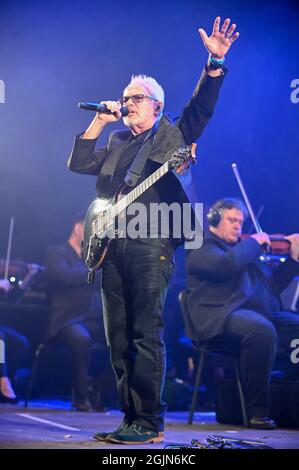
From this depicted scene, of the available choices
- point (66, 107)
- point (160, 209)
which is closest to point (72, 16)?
point (66, 107)

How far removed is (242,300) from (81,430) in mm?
1297

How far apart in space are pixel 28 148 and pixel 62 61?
87cm

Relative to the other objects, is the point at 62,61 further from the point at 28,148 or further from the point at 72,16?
the point at 28,148

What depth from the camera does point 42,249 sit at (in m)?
7.20

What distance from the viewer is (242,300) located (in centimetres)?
461

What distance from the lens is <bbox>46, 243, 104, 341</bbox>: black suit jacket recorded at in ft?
18.6

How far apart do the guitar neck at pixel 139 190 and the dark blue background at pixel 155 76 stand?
2561mm

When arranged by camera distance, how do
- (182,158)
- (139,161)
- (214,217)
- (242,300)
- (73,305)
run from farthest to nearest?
(73,305) < (214,217) < (242,300) < (139,161) < (182,158)

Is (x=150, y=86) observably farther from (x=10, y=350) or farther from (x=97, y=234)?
(x=10, y=350)

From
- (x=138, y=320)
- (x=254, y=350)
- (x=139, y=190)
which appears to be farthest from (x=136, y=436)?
(x=254, y=350)

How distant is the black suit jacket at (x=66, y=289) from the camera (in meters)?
5.68

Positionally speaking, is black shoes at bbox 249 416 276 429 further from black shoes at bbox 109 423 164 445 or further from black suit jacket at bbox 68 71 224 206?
black suit jacket at bbox 68 71 224 206

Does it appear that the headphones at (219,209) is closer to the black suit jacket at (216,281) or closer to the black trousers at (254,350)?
the black suit jacket at (216,281)

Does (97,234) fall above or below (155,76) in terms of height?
below
